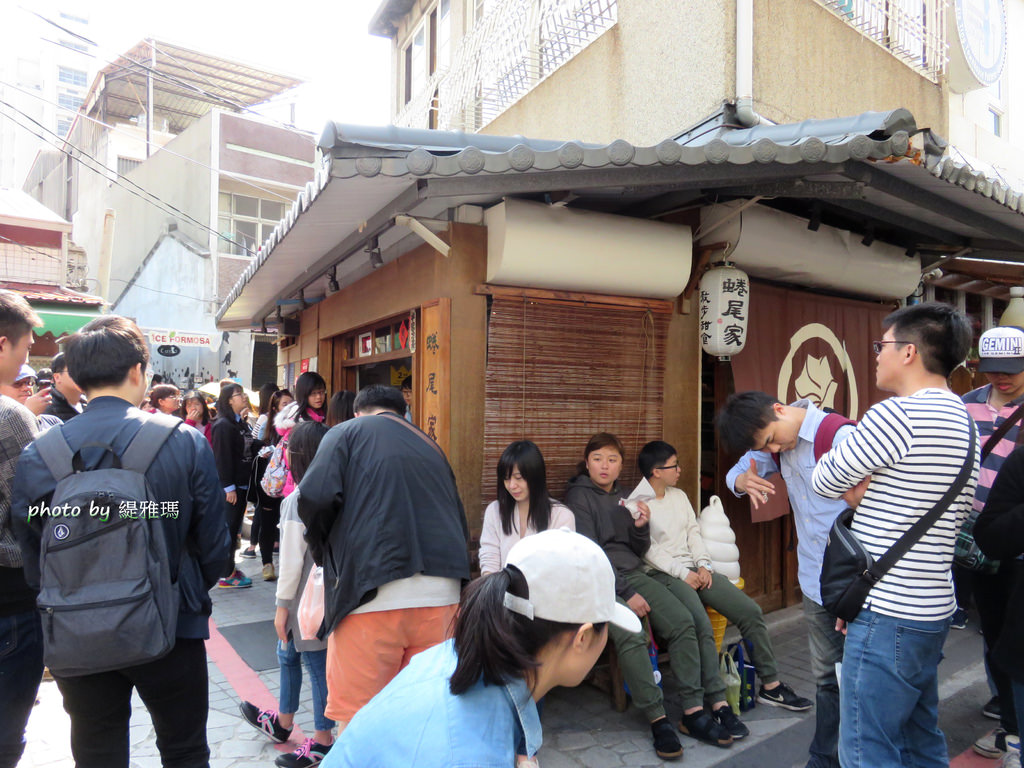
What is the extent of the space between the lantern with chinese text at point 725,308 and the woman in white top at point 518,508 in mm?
1938

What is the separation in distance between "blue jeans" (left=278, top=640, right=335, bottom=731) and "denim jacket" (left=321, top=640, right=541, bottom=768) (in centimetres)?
266

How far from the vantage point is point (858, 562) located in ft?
9.47

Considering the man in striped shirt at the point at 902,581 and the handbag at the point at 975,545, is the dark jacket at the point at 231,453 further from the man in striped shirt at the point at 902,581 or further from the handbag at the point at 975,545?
the handbag at the point at 975,545

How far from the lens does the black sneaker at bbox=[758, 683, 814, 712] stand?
4.82 metres

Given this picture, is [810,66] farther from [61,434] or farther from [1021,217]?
[61,434]

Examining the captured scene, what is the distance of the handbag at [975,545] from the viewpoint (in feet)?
12.7

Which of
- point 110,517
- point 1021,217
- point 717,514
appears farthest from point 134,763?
point 1021,217

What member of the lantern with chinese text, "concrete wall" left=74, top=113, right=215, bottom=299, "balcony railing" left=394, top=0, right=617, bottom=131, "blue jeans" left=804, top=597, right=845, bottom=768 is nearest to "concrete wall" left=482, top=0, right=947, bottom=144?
"balcony railing" left=394, top=0, right=617, bottom=131

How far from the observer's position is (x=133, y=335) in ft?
9.84

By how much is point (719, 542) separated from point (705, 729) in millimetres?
1475

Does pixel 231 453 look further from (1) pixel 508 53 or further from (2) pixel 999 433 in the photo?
(2) pixel 999 433

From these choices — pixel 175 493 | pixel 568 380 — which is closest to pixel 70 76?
pixel 568 380

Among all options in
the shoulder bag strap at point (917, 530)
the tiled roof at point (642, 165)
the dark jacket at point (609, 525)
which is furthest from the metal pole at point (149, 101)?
the shoulder bag strap at point (917, 530)

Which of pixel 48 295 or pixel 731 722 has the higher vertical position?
pixel 48 295
